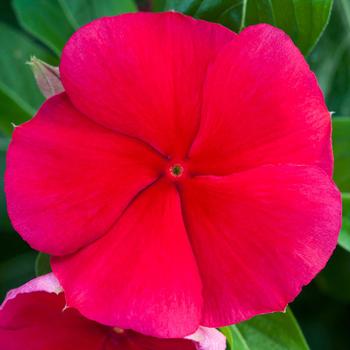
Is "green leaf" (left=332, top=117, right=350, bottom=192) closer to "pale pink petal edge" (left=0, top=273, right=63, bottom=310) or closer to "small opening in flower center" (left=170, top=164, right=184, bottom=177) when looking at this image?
"small opening in flower center" (left=170, top=164, right=184, bottom=177)

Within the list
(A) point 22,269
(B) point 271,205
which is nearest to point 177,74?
(B) point 271,205

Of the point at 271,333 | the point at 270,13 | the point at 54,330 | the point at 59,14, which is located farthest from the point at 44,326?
the point at 59,14

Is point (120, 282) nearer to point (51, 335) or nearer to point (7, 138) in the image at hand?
point (51, 335)

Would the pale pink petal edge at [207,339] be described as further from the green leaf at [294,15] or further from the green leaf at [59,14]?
the green leaf at [59,14]

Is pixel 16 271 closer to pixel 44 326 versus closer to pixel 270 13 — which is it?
pixel 44 326

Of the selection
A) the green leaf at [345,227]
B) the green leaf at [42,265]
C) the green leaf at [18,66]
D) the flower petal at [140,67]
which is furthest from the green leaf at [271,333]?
the green leaf at [18,66]

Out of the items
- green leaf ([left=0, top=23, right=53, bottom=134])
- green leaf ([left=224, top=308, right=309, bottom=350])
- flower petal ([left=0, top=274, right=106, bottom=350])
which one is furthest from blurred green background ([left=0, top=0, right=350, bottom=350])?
flower petal ([left=0, top=274, right=106, bottom=350])
